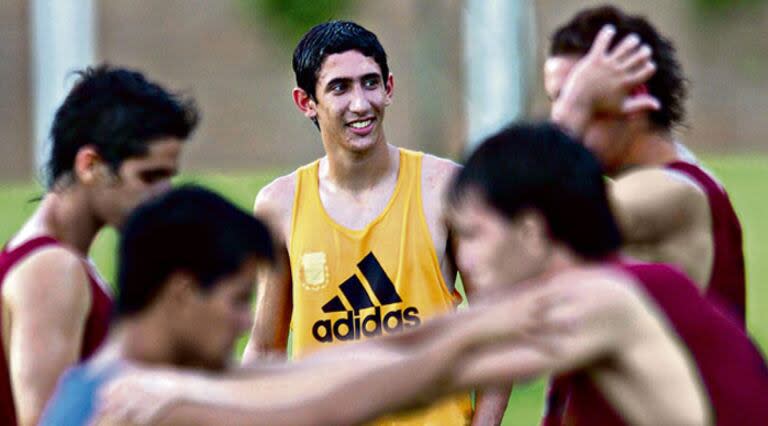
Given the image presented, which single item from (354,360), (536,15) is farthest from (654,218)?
(536,15)

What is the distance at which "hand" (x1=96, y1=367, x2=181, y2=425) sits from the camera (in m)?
3.08

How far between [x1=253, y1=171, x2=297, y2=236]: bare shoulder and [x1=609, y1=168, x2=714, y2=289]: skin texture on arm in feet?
5.49

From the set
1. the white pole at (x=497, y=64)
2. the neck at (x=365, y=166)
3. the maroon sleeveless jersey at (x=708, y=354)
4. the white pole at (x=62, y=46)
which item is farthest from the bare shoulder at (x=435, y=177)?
the white pole at (x=62, y=46)

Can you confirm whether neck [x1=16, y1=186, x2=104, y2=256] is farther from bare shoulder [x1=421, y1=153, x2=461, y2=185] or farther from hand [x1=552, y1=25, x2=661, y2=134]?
bare shoulder [x1=421, y1=153, x2=461, y2=185]

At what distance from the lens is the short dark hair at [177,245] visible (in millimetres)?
3195

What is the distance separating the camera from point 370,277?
565 centimetres

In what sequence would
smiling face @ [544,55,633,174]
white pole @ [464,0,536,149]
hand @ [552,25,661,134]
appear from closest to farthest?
hand @ [552,25,661,134] < smiling face @ [544,55,633,174] < white pole @ [464,0,536,149]

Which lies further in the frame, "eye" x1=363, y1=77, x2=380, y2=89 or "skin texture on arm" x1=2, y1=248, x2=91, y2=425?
"eye" x1=363, y1=77, x2=380, y2=89

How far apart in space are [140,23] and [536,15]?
941 cm

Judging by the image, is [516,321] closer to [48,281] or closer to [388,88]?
[48,281]

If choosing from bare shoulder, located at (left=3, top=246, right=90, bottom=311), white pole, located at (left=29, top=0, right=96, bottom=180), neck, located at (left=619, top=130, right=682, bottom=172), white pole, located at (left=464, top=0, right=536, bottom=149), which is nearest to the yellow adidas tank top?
neck, located at (left=619, top=130, right=682, bottom=172)

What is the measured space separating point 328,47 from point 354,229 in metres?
0.70

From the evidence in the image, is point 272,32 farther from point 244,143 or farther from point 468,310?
point 468,310

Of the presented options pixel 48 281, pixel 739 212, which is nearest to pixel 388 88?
pixel 48 281
